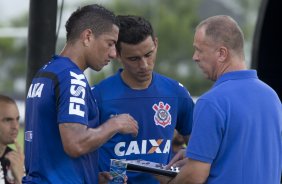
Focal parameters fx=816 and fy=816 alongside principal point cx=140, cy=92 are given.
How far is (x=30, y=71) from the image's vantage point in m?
5.33

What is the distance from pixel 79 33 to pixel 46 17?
1047mm

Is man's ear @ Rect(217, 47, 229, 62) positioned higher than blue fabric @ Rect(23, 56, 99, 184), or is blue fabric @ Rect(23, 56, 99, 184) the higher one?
man's ear @ Rect(217, 47, 229, 62)

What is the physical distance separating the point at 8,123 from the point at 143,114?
4.76 feet

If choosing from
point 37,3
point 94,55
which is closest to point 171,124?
point 94,55

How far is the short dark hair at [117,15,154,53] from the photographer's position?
4.79 m

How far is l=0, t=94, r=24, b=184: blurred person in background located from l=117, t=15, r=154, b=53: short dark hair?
1329 mm

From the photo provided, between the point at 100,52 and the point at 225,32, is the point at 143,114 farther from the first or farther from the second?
the point at 225,32

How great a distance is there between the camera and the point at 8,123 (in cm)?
584

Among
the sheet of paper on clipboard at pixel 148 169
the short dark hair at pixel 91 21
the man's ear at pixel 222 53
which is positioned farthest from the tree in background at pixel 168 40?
the man's ear at pixel 222 53

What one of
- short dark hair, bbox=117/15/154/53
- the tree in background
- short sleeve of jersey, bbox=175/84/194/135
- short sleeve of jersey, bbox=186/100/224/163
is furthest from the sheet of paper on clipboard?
the tree in background

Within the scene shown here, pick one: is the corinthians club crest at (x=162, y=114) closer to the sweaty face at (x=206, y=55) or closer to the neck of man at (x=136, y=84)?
the neck of man at (x=136, y=84)

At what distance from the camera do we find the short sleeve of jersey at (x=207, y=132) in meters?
3.77

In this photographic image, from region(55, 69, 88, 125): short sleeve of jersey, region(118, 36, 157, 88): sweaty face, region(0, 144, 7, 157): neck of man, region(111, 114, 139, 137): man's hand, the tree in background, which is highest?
the tree in background

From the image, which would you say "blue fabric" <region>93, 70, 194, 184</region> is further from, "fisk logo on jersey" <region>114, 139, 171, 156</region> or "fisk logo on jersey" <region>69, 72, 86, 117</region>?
"fisk logo on jersey" <region>69, 72, 86, 117</region>
